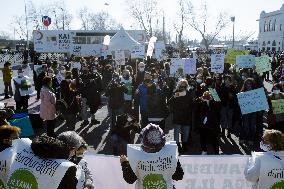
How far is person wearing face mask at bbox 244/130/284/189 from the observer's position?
4.06 meters

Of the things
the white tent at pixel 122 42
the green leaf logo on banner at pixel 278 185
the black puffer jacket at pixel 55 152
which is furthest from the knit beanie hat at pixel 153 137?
the white tent at pixel 122 42

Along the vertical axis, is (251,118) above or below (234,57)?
below

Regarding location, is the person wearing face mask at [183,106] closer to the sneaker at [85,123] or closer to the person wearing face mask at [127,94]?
the person wearing face mask at [127,94]

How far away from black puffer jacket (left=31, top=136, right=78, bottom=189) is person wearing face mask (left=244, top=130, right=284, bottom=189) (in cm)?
198

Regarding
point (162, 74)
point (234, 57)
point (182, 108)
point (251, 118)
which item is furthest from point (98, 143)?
point (234, 57)

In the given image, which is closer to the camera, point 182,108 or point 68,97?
point 182,108

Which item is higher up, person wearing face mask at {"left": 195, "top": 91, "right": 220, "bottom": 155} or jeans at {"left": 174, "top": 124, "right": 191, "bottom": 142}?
person wearing face mask at {"left": 195, "top": 91, "right": 220, "bottom": 155}

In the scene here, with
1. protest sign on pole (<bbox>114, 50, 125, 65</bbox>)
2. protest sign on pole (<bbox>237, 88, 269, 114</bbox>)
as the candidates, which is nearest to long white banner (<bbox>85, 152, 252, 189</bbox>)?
protest sign on pole (<bbox>237, 88, 269, 114</bbox>)

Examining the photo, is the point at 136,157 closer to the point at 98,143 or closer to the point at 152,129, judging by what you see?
the point at 152,129

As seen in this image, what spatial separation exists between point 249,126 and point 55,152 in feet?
22.7

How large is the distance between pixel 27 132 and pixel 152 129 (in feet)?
18.7

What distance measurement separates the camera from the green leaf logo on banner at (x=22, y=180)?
325 centimetres

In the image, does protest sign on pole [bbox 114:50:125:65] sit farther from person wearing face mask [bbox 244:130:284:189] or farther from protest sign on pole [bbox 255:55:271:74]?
person wearing face mask [bbox 244:130:284:189]

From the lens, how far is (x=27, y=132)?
8.82 meters
